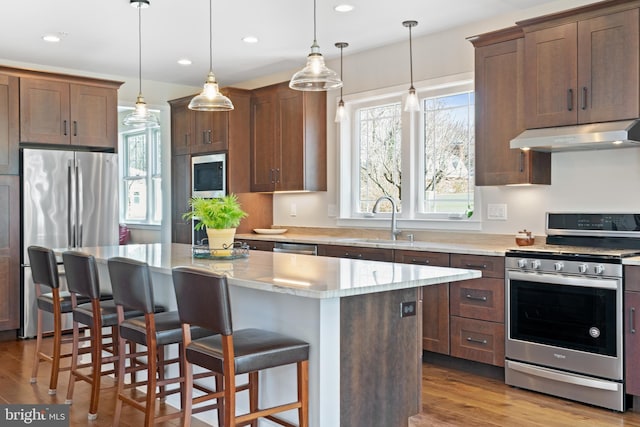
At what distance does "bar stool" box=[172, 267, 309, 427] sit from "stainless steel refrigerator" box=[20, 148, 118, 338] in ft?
11.2

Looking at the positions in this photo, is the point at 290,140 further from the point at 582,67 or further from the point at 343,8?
the point at 582,67

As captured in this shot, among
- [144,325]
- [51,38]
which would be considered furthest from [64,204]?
[144,325]

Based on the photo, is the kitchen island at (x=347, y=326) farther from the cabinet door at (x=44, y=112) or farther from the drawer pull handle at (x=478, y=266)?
the cabinet door at (x=44, y=112)

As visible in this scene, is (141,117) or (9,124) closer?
(141,117)

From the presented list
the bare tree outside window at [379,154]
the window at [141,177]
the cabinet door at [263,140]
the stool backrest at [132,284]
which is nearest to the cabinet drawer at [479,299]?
the bare tree outside window at [379,154]

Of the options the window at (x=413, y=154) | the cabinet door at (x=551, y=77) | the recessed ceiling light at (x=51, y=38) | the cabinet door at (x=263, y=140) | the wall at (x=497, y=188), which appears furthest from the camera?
the cabinet door at (x=263, y=140)

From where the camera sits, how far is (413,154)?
5.32 metres

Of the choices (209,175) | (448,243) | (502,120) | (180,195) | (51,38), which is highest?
(51,38)

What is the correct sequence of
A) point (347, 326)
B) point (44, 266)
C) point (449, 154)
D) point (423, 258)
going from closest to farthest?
point (347, 326) < point (44, 266) < point (423, 258) < point (449, 154)

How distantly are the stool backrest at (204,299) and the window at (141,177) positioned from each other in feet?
18.5

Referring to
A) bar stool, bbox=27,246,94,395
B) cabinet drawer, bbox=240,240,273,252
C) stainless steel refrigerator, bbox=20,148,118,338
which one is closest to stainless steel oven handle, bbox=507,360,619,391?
cabinet drawer, bbox=240,240,273,252

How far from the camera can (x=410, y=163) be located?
533cm

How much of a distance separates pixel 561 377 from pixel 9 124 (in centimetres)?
491

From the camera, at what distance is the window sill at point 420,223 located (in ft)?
15.9
